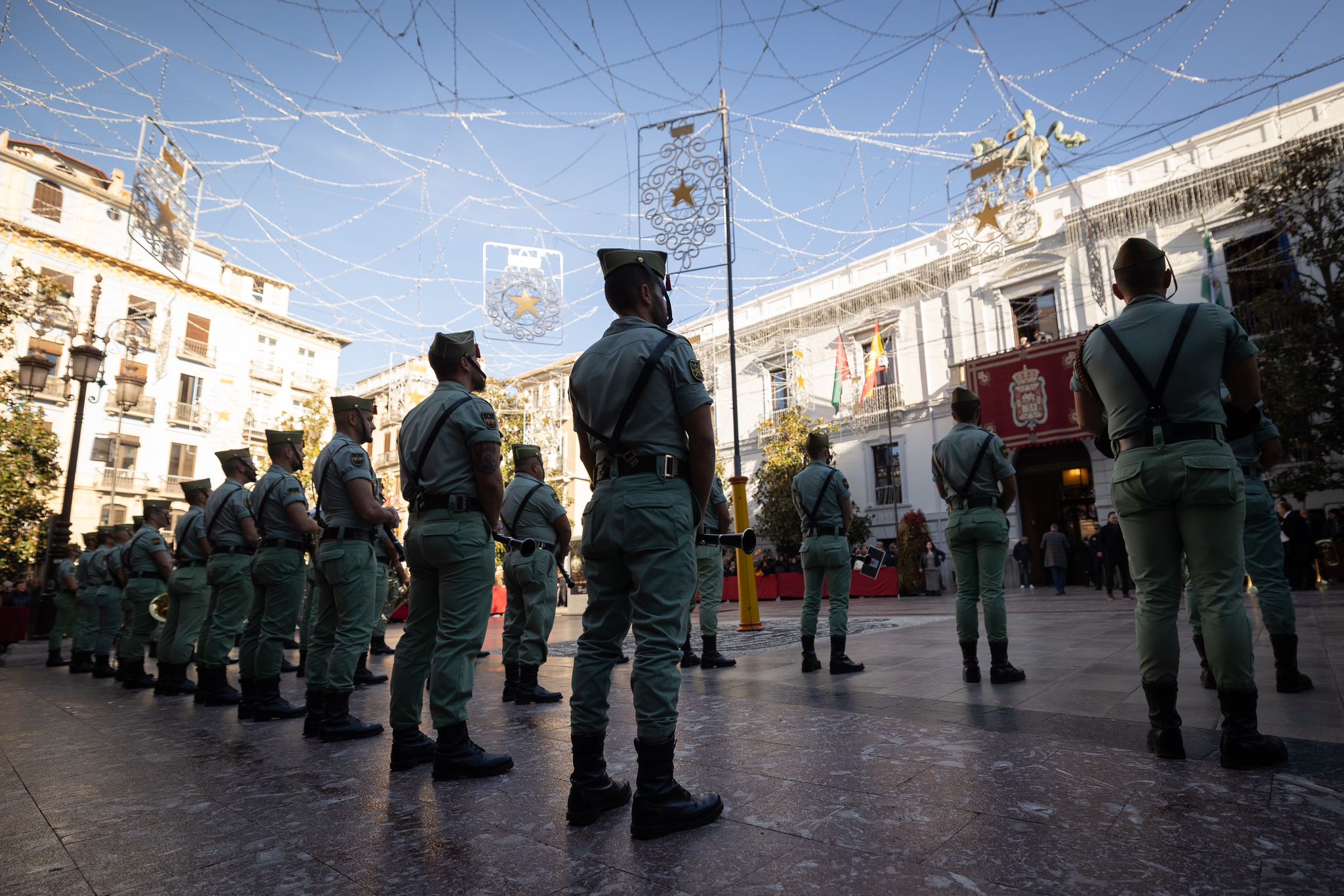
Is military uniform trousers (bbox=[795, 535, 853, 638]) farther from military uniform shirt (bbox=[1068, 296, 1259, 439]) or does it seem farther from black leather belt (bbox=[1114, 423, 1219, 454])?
black leather belt (bbox=[1114, 423, 1219, 454])

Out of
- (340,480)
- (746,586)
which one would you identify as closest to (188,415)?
(746,586)

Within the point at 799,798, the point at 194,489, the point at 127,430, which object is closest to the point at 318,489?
the point at 799,798

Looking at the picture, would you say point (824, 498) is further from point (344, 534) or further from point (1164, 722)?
point (344, 534)

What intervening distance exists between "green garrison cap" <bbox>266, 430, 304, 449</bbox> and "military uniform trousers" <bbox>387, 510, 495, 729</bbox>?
276 centimetres

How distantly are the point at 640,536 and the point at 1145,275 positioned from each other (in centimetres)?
242

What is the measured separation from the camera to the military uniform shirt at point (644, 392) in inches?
99.7

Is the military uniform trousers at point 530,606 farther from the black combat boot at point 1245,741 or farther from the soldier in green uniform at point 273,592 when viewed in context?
the black combat boot at point 1245,741

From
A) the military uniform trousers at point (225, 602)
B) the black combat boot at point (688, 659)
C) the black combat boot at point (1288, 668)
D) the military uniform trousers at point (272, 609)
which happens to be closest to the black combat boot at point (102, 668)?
the military uniform trousers at point (225, 602)

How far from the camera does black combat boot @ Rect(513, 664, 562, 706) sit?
16.2ft

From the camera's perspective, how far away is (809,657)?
224 inches

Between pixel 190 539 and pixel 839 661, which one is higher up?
pixel 190 539

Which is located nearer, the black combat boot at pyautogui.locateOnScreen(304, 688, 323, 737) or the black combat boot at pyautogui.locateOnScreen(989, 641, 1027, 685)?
the black combat boot at pyautogui.locateOnScreen(304, 688, 323, 737)

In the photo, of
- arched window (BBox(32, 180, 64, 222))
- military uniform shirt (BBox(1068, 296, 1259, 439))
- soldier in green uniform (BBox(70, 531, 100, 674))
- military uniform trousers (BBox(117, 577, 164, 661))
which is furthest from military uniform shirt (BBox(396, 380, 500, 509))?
arched window (BBox(32, 180, 64, 222))

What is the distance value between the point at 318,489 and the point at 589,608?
2.56 meters
